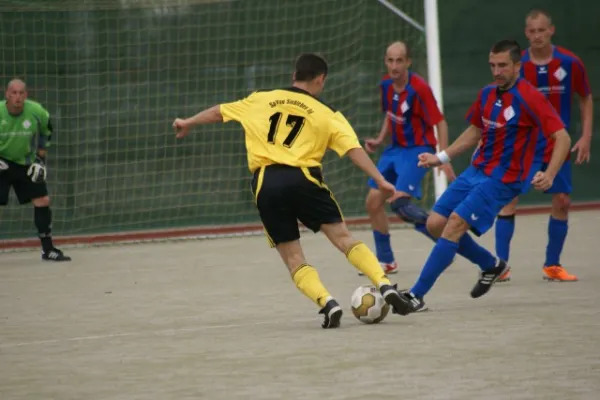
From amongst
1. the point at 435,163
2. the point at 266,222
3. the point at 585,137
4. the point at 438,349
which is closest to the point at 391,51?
the point at 585,137

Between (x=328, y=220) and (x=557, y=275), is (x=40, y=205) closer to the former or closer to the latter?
(x=557, y=275)

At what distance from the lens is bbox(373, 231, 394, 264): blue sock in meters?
10.7

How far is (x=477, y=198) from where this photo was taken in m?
8.05

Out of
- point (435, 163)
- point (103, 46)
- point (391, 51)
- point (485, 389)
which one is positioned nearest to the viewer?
point (485, 389)

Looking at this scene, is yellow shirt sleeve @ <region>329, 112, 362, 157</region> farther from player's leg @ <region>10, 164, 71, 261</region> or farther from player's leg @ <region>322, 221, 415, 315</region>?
player's leg @ <region>10, 164, 71, 261</region>

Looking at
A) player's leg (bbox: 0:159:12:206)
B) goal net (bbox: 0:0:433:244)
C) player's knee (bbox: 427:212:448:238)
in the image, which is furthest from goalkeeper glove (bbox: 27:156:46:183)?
player's knee (bbox: 427:212:448:238)

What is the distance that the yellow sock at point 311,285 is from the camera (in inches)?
293

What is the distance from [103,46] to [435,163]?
7363mm

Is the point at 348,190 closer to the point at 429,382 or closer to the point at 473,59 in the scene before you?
the point at 473,59

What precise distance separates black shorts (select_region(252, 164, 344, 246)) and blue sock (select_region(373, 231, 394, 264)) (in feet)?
10.2

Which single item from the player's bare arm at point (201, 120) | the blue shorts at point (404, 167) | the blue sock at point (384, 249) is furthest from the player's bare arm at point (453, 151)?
the blue sock at point (384, 249)

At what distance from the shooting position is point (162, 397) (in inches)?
215

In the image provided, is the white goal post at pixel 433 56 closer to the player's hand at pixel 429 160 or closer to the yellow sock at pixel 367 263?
the player's hand at pixel 429 160

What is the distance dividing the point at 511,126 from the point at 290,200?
1.63 m
